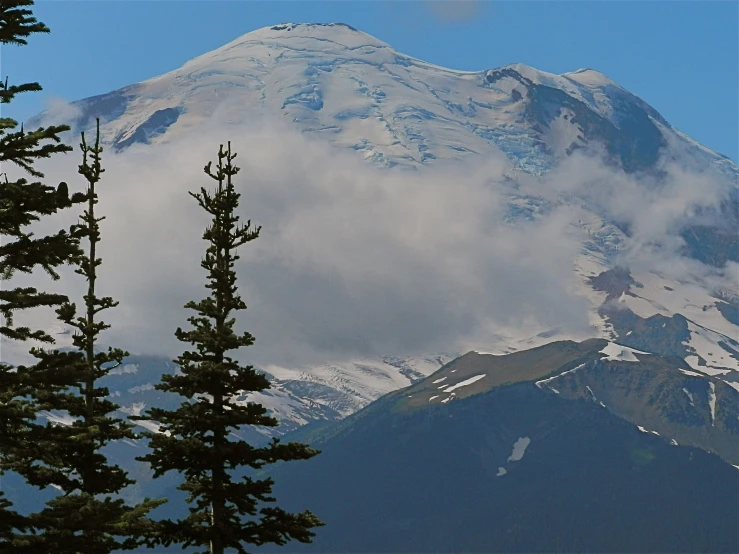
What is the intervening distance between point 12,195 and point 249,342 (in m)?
12.6

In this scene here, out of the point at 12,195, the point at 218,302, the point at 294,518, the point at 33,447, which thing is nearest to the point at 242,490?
the point at 294,518

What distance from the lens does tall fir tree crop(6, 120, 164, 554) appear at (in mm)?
37500

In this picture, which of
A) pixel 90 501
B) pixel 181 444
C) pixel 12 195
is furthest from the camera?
pixel 181 444

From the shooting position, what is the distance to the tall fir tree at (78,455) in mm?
37500

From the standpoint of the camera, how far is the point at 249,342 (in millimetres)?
47594

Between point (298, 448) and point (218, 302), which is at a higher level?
point (218, 302)

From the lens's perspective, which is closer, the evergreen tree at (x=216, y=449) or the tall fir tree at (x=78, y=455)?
the tall fir tree at (x=78, y=455)

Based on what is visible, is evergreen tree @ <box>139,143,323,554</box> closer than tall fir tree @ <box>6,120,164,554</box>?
No

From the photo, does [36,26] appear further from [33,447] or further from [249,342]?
[249,342]

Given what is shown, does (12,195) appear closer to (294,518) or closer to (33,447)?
(33,447)

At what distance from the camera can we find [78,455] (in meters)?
48.2

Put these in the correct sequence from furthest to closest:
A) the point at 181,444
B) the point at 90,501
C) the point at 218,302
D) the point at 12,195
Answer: the point at 218,302 → the point at 181,444 → the point at 90,501 → the point at 12,195

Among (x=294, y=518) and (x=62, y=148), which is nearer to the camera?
(x=62, y=148)

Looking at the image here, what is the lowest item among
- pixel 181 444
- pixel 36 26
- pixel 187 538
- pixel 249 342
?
pixel 187 538
